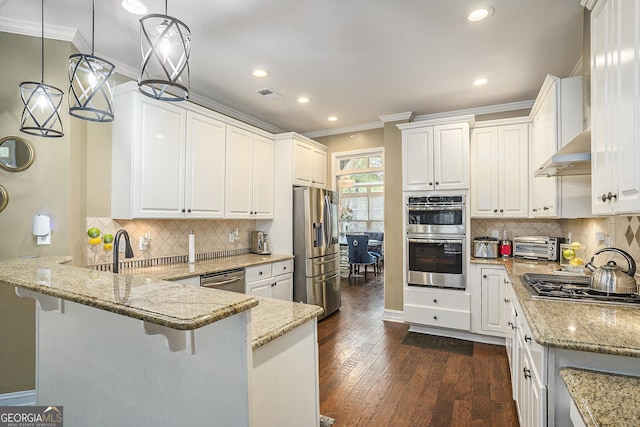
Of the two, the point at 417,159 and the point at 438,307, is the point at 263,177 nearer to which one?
the point at 417,159

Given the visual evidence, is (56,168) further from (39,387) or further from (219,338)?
(219,338)

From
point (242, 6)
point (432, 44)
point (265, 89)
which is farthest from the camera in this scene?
point (265, 89)

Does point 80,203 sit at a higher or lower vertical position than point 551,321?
higher

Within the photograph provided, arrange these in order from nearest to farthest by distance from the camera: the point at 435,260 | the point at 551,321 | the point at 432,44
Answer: the point at 551,321, the point at 432,44, the point at 435,260

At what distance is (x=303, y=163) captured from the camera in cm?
451

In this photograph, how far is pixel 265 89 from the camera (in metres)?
3.51

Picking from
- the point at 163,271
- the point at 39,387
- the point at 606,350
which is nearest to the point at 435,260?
the point at 606,350

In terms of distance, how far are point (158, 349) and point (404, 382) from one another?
85.7 inches

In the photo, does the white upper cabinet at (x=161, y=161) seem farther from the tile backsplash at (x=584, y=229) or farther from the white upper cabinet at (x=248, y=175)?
Answer: the tile backsplash at (x=584, y=229)

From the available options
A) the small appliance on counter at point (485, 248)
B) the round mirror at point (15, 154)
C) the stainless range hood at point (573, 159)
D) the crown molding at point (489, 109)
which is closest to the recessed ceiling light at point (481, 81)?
the crown molding at point (489, 109)

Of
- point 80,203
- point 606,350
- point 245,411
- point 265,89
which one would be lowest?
point 245,411

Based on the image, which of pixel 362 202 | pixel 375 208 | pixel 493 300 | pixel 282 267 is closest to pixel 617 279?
pixel 493 300

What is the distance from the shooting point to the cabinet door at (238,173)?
3.67m

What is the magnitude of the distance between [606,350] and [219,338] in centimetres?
137
